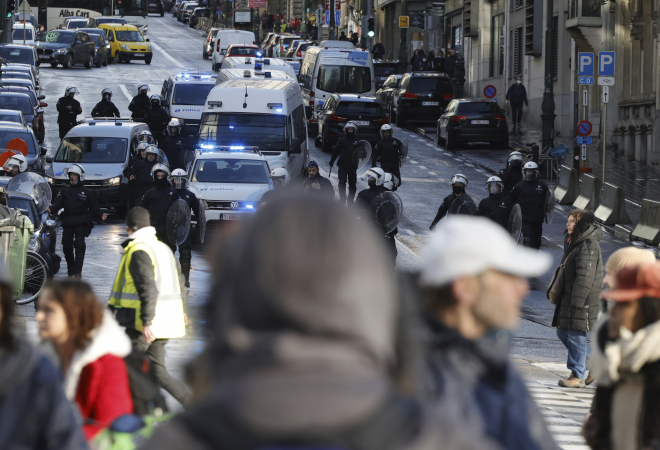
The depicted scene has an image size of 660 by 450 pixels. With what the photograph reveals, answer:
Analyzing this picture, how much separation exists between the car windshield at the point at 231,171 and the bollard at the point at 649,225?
262 inches

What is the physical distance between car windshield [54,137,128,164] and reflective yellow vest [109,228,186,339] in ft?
49.3

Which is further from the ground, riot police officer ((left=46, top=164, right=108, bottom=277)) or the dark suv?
the dark suv

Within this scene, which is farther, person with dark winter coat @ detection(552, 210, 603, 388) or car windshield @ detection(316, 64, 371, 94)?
car windshield @ detection(316, 64, 371, 94)

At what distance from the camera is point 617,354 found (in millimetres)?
4316

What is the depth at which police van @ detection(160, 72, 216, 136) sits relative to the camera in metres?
29.9

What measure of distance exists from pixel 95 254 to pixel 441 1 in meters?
46.4

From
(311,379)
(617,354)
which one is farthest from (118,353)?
(311,379)

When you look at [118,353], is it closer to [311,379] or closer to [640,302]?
[640,302]

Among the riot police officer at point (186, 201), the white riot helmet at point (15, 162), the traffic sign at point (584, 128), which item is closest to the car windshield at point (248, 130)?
the white riot helmet at point (15, 162)

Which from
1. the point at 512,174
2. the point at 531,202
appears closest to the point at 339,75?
the point at 512,174

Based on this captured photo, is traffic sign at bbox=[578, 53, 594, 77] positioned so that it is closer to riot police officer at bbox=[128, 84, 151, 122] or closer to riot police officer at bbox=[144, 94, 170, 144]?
riot police officer at bbox=[144, 94, 170, 144]

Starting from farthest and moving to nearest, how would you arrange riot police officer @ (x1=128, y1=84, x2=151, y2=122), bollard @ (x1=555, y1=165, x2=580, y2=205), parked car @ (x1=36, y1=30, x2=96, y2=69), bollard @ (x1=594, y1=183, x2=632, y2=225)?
parked car @ (x1=36, y1=30, x2=96, y2=69), riot police officer @ (x1=128, y1=84, x2=151, y2=122), bollard @ (x1=555, y1=165, x2=580, y2=205), bollard @ (x1=594, y1=183, x2=632, y2=225)

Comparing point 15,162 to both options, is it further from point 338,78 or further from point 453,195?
point 338,78

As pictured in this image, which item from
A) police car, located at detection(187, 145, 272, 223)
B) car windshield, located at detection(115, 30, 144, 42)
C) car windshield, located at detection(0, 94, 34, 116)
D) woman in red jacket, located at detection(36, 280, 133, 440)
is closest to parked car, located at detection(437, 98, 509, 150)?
car windshield, located at detection(0, 94, 34, 116)
